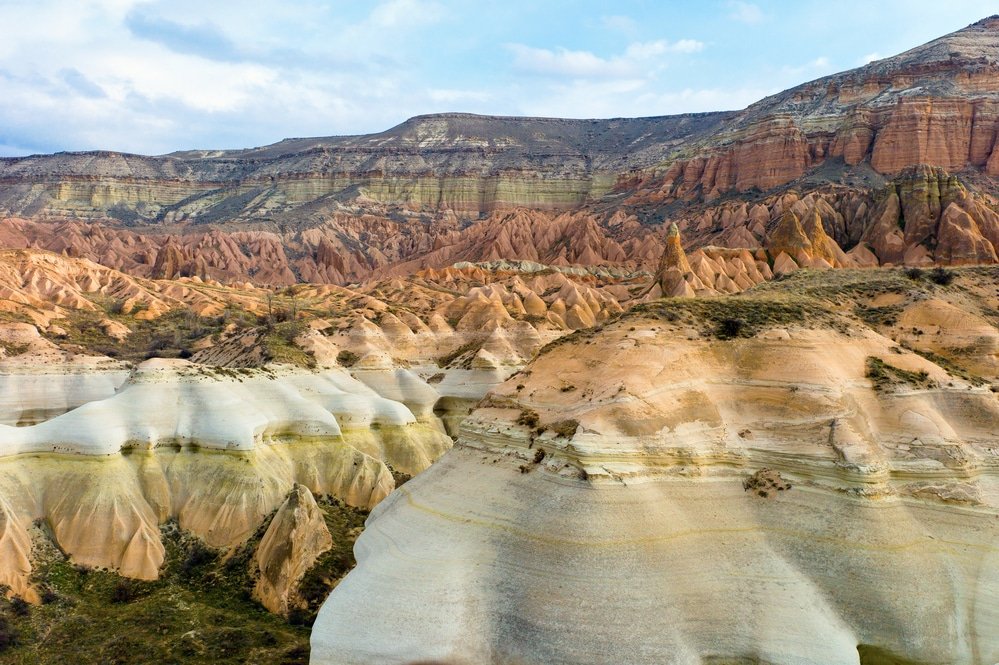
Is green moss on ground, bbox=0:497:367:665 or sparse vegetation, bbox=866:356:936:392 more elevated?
sparse vegetation, bbox=866:356:936:392

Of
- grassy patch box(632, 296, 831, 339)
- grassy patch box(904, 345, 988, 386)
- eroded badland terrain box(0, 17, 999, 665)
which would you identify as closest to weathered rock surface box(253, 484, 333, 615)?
eroded badland terrain box(0, 17, 999, 665)

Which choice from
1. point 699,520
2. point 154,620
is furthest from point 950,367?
point 154,620

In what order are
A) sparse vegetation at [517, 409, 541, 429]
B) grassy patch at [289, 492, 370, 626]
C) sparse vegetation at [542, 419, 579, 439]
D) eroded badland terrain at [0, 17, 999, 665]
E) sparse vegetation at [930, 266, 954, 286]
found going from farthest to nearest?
sparse vegetation at [930, 266, 954, 286], grassy patch at [289, 492, 370, 626], sparse vegetation at [517, 409, 541, 429], sparse vegetation at [542, 419, 579, 439], eroded badland terrain at [0, 17, 999, 665]

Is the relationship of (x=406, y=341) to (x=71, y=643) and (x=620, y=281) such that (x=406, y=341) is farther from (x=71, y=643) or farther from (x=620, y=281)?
(x=620, y=281)

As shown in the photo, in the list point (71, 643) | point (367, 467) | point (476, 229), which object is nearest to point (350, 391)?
point (367, 467)

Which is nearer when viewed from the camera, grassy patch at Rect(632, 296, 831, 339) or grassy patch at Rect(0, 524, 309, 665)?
grassy patch at Rect(0, 524, 309, 665)

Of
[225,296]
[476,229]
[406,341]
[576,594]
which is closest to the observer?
[576,594]

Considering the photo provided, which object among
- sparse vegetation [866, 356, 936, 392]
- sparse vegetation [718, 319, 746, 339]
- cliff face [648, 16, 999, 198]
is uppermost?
cliff face [648, 16, 999, 198]

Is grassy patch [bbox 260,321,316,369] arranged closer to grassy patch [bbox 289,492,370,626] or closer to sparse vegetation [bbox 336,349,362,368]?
sparse vegetation [bbox 336,349,362,368]

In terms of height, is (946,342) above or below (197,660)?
above
